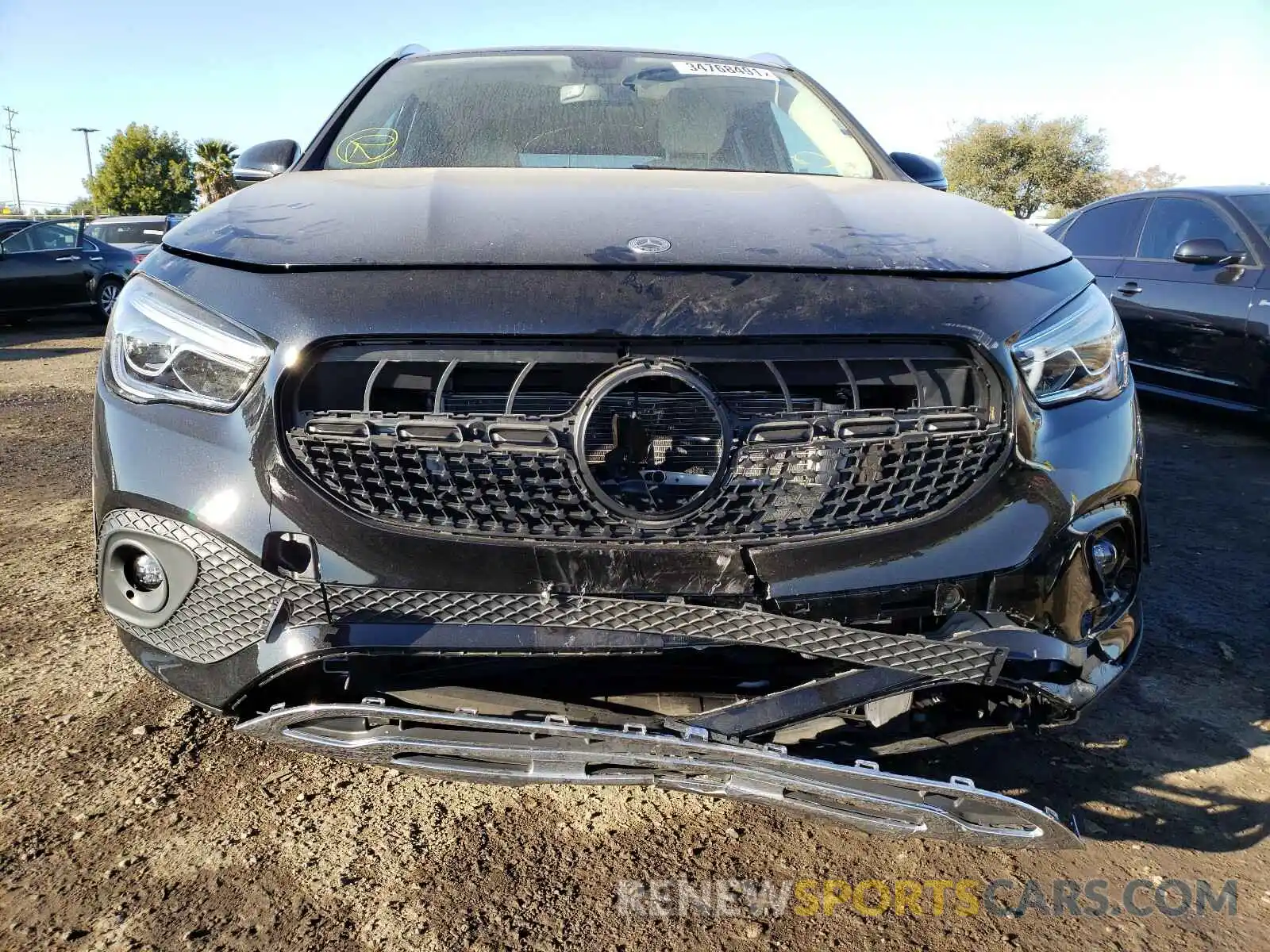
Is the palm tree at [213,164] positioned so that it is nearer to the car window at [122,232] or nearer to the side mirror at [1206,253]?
the car window at [122,232]

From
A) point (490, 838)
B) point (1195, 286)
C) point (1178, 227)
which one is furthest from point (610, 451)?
point (1178, 227)

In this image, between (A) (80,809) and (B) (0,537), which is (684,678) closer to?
(A) (80,809)

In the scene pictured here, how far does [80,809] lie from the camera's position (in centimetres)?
207

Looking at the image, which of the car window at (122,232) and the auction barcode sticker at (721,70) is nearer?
the auction barcode sticker at (721,70)

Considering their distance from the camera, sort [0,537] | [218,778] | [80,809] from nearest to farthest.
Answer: [80,809] < [218,778] < [0,537]

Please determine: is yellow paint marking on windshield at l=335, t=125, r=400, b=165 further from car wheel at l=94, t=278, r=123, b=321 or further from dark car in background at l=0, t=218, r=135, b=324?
car wheel at l=94, t=278, r=123, b=321

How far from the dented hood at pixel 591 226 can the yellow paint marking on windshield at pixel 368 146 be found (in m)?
0.37

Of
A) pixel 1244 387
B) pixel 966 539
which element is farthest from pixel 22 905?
pixel 1244 387

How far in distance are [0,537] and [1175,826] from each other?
13.6ft

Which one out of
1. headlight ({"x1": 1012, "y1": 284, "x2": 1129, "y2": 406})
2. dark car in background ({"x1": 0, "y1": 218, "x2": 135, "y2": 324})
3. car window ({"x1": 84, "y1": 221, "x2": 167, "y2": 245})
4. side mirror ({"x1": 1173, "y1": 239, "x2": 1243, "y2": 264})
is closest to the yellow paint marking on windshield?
headlight ({"x1": 1012, "y1": 284, "x2": 1129, "y2": 406})

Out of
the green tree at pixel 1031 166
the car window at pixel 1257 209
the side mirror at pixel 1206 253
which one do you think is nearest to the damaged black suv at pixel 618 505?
the side mirror at pixel 1206 253

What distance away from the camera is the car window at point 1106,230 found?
6.64 meters

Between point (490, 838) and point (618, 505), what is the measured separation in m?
0.88

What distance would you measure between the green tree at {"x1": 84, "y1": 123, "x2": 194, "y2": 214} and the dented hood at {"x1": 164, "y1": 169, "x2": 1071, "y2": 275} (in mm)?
60127
